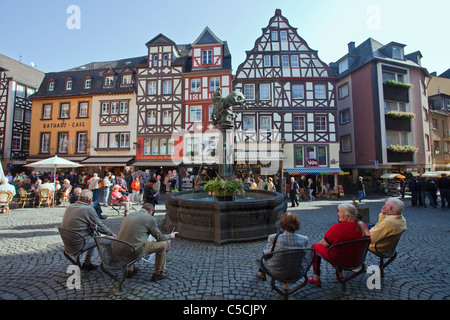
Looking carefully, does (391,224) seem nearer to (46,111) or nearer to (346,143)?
(346,143)

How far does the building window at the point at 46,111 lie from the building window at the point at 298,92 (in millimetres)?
26627

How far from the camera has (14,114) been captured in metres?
27.1

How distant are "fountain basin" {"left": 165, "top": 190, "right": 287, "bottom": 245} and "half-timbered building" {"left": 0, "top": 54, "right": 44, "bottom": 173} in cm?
3030

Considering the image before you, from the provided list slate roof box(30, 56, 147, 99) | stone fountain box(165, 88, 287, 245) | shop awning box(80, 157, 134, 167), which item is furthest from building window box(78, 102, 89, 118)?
stone fountain box(165, 88, 287, 245)

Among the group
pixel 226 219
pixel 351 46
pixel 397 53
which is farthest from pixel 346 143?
pixel 226 219

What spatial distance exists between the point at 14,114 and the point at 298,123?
32151 millimetres

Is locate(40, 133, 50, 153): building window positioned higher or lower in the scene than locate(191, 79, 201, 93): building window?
lower

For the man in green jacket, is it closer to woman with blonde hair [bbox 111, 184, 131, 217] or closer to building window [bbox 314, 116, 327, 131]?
woman with blonde hair [bbox 111, 184, 131, 217]

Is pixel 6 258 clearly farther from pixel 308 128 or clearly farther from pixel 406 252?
pixel 308 128

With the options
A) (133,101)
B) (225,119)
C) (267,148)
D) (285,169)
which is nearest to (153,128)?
(133,101)

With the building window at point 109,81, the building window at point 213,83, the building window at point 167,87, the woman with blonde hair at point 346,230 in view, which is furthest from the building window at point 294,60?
the woman with blonde hair at point 346,230

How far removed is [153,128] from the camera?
78.7ft

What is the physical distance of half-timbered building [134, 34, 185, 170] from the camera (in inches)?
933
